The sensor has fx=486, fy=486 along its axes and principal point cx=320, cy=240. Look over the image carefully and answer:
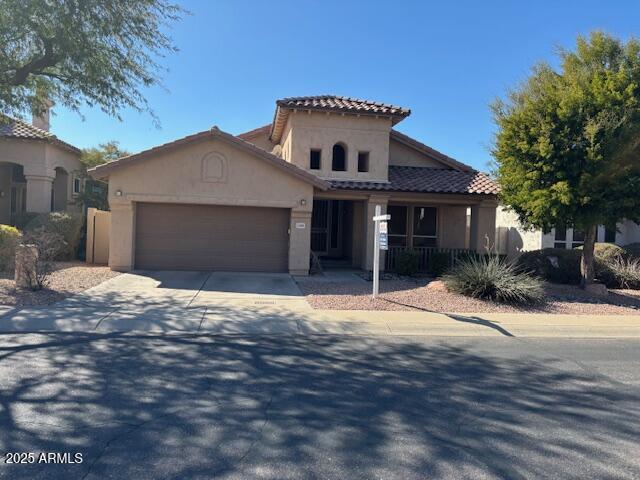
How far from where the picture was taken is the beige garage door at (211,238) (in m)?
15.4

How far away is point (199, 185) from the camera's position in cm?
1511

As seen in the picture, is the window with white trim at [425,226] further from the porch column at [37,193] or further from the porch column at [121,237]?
the porch column at [37,193]

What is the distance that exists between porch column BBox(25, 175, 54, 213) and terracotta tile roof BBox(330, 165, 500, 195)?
1296 cm

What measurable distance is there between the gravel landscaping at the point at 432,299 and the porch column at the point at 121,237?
5396 millimetres

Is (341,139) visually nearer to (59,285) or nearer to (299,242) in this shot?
(299,242)

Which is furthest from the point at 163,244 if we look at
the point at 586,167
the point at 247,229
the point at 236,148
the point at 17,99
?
the point at 586,167

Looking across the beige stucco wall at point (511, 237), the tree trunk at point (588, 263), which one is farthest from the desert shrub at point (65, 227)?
the beige stucco wall at point (511, 237)

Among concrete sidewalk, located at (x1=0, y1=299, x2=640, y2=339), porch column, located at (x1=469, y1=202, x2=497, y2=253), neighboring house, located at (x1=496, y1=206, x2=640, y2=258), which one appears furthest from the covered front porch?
concrete sidewalk, located at (x1=0, y1=299, x2=640, y2=339)

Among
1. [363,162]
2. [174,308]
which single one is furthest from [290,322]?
[363,162]

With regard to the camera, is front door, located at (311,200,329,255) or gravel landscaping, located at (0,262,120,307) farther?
front door, located at (311,200,329,255)

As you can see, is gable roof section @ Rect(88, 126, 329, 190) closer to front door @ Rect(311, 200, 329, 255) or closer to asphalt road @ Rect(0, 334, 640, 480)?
front door @ Rect(311, 200, 329, 255)

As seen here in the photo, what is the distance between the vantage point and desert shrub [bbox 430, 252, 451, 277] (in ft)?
53.3

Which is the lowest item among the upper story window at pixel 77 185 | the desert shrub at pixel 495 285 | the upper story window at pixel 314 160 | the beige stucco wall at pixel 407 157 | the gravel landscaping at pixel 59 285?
the gravel landscaping at pixel 59 285

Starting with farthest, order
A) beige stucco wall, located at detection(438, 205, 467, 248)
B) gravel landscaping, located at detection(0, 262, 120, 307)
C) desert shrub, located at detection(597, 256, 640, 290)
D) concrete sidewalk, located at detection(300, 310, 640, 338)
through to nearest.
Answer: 1. beige stucco wall, located at detection(438, 205, 467, 248)
2. desert shrub, located at detection(597, 256, 640, 290)
3. gravel landscaping, located at detection(0, 262, 120, 307)
4. concrete sidewalk, located at detection(300, 310, 640, 338)
